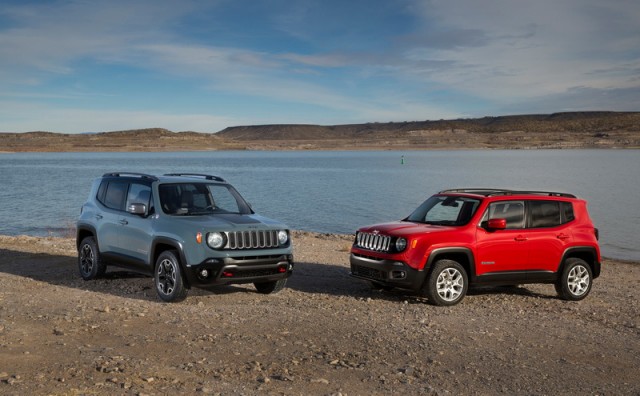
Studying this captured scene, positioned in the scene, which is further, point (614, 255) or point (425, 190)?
point (425, 190)

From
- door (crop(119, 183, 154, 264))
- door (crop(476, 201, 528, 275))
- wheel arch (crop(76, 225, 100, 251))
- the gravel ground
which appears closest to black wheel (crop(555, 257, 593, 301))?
the gravel ground

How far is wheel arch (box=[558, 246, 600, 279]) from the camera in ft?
37.1

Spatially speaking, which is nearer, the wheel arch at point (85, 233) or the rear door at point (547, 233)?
the rear door at point (547, 233)

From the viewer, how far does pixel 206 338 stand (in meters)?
8.01

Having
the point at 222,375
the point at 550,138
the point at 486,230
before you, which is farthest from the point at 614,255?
the point at 550,138

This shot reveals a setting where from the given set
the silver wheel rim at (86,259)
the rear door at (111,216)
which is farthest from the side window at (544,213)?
the silver wheel rim at (86,259)

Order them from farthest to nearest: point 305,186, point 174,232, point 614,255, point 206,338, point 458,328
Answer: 1. point 305,186
2. point 614,255
3. point 174,232
4. point 458,328
5. point 206,338

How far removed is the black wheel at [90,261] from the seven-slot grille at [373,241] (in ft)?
15.0

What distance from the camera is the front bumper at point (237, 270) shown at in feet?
32.0

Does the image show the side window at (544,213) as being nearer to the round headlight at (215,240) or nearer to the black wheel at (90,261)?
the round headlight at (215,240)

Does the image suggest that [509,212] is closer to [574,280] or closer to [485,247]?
[485,247]

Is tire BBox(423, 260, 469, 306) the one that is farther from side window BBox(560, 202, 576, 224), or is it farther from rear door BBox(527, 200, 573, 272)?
side window BBox(560, 202, 576, 224)

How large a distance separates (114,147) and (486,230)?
172 meters

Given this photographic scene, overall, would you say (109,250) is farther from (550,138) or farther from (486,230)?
(550,138)
